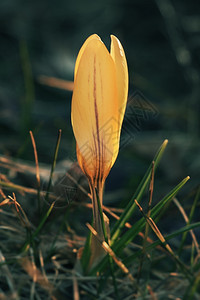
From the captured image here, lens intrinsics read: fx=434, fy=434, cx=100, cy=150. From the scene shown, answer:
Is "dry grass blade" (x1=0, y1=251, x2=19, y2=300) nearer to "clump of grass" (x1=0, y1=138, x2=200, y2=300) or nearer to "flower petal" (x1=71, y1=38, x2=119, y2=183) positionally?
"clump of grass" (x1=0, y1=138, x2=200, y2=300)

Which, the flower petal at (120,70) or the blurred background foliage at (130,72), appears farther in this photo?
the blurred background foliage at (130,72)

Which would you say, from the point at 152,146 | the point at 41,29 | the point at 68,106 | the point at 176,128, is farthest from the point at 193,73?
the point at 41,29

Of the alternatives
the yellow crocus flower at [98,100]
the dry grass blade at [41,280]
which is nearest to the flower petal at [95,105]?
the yellow crocus flower at [98,100]

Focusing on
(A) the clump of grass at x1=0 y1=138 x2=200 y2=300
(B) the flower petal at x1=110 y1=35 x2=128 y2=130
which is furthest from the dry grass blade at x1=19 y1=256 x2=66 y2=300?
(B) the flower petal at x1=110 y1=35 x2=128 y2=130

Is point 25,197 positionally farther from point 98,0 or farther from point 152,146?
point 98,0

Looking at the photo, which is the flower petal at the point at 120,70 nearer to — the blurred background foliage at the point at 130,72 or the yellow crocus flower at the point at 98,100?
the yellow crocus flower at the point at 98,100

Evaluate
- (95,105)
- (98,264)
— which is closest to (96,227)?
(98,264)

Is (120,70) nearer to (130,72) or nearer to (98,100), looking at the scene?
(98,100)
